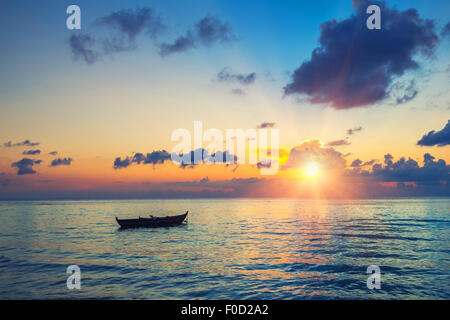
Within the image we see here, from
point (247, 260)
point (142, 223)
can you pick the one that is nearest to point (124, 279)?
point (247, 260)

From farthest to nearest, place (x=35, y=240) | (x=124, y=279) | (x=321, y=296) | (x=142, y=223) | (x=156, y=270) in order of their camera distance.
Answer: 1. (x=142, y=223)
2. (x=35, y=240)
3. (x=156, y=270)
4. (x=124, y=279)
5. (x=321, y=296)

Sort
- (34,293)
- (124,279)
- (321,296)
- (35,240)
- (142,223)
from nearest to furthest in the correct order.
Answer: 1. (321,296)
2. (34,293)
3. (124,279)
4. (35,240)
5. (142,223)

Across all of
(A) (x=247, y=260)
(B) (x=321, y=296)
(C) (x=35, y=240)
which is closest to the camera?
(B) (x=321, y=296)
